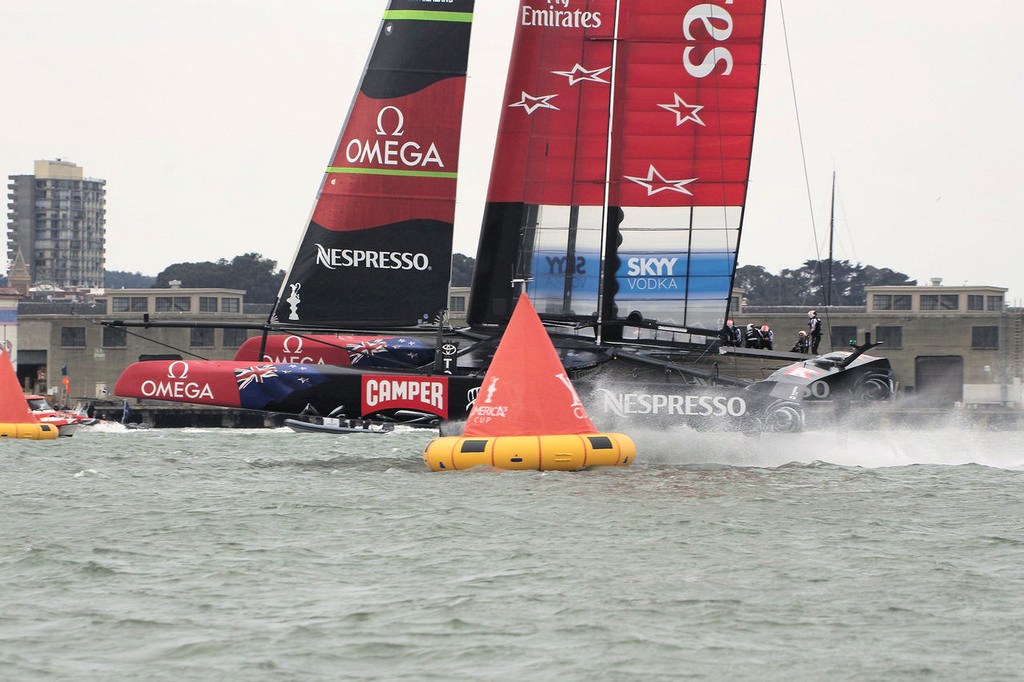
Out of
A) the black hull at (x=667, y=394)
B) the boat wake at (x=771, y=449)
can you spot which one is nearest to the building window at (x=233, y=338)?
the black hull at (x=667, y=394)

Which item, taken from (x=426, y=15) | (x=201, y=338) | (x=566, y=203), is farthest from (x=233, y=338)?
(x=566, y=203)

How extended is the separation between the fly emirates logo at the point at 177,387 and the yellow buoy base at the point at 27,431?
912 cm

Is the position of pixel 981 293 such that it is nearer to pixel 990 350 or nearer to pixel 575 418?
pixel 990 350

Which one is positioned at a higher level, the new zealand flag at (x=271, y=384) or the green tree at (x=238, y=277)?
the green tree at (x=238, y=277)

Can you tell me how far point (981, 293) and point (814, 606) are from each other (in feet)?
202

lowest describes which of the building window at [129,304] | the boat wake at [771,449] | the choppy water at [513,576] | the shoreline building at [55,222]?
the choppy water at [513,576]

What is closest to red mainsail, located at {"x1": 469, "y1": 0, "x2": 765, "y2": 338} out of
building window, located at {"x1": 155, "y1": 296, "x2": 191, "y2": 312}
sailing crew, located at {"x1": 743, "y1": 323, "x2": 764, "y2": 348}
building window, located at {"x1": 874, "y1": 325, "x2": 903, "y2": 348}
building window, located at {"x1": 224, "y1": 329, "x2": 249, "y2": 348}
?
sailing crew, located at {"x1": 743, "y1": 323, "x2": 764, "y2": 348}

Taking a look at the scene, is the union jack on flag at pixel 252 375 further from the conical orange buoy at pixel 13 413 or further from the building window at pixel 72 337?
the building window at pixel 72 337

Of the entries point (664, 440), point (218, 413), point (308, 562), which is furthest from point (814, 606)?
point (218, 413)

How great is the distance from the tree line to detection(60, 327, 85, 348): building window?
4015 cm

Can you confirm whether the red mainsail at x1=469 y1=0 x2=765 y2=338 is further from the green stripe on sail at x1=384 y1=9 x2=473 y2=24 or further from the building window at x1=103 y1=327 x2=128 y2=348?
the building window at x1=103 y1=327 x2=128 y2=348

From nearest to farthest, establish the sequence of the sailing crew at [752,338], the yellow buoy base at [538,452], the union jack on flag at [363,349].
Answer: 1. the yellow buoy base at [538,452]
2. the union jack on flag at [363,349]
3. the sailing crew at [752,338]

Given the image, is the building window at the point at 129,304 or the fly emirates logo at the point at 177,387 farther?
the building window at the point at 129,304

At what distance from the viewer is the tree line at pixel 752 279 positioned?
107m
